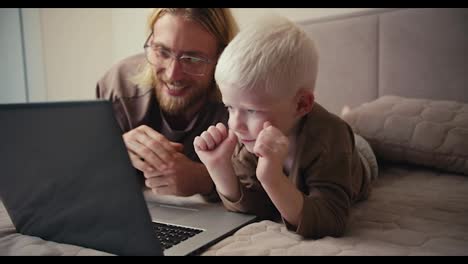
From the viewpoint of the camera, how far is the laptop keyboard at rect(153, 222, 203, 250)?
2.46 ft

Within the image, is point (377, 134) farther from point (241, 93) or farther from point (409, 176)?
point (241, 93)

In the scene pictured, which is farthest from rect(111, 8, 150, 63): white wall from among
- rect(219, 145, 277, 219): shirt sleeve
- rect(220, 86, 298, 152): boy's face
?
rect(220, 86, 298, 152): boy's face

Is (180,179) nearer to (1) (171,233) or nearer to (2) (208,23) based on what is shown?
(1) (171,233)

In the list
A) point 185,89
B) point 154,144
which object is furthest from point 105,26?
point 154,144

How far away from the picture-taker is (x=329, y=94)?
1799 mm

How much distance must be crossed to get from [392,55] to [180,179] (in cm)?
104

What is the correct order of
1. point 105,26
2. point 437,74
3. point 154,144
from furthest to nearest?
point 105,26
point 437,74
point 154,144

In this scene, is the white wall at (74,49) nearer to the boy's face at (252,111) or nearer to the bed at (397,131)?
the bed at (397,131)

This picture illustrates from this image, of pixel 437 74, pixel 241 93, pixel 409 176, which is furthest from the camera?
pixel 437 74

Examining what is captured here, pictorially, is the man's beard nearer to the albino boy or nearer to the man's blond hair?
the man's blond hair

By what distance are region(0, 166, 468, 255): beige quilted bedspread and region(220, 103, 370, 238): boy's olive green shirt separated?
0.11 ft

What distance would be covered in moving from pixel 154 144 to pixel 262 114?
1.14 feet

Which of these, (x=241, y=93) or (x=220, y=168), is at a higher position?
(x=241, y=93)

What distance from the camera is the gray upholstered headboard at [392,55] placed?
1.52 metres
